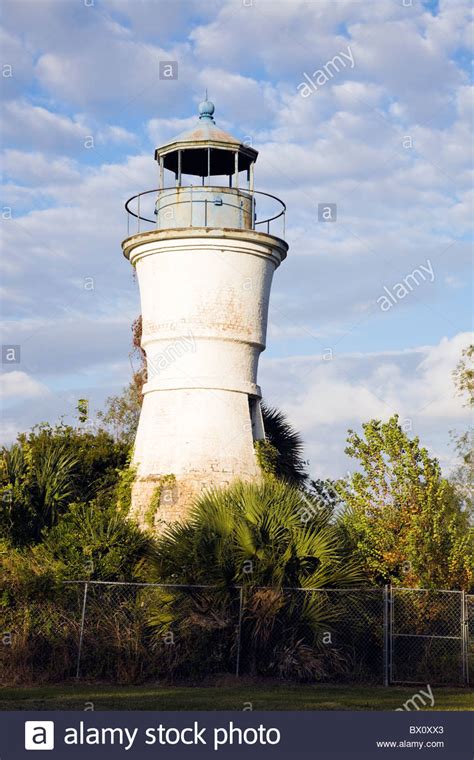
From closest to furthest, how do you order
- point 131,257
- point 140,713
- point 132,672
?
1. point 140,713
2. point 132,672
3. point 131,257

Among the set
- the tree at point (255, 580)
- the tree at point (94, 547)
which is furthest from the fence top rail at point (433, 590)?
the tree at point (94, 547)

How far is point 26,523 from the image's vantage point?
2206cm

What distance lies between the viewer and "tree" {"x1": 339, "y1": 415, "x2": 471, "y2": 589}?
20.8 meters

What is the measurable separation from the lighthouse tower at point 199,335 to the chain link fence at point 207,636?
11.6 ft

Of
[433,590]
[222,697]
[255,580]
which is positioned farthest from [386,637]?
[222,697]

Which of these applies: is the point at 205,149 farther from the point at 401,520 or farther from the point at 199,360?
the point at 401,520

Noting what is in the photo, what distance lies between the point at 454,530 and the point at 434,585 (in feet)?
Result: 4.01

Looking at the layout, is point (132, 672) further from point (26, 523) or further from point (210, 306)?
point (210, 306)

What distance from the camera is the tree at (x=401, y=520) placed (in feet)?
68.4

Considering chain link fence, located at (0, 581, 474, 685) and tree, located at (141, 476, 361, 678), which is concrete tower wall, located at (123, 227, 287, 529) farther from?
chain link fence, located at (0, 581, 474, 685)

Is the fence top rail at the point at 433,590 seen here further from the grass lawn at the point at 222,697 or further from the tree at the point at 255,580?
the grass lawn at the point at 222,697

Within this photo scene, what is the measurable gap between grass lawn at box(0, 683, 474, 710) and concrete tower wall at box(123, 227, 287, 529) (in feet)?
18.8

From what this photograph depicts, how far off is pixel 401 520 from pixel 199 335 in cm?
561

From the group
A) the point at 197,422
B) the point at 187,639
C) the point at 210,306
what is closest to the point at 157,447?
the point at 197,422
